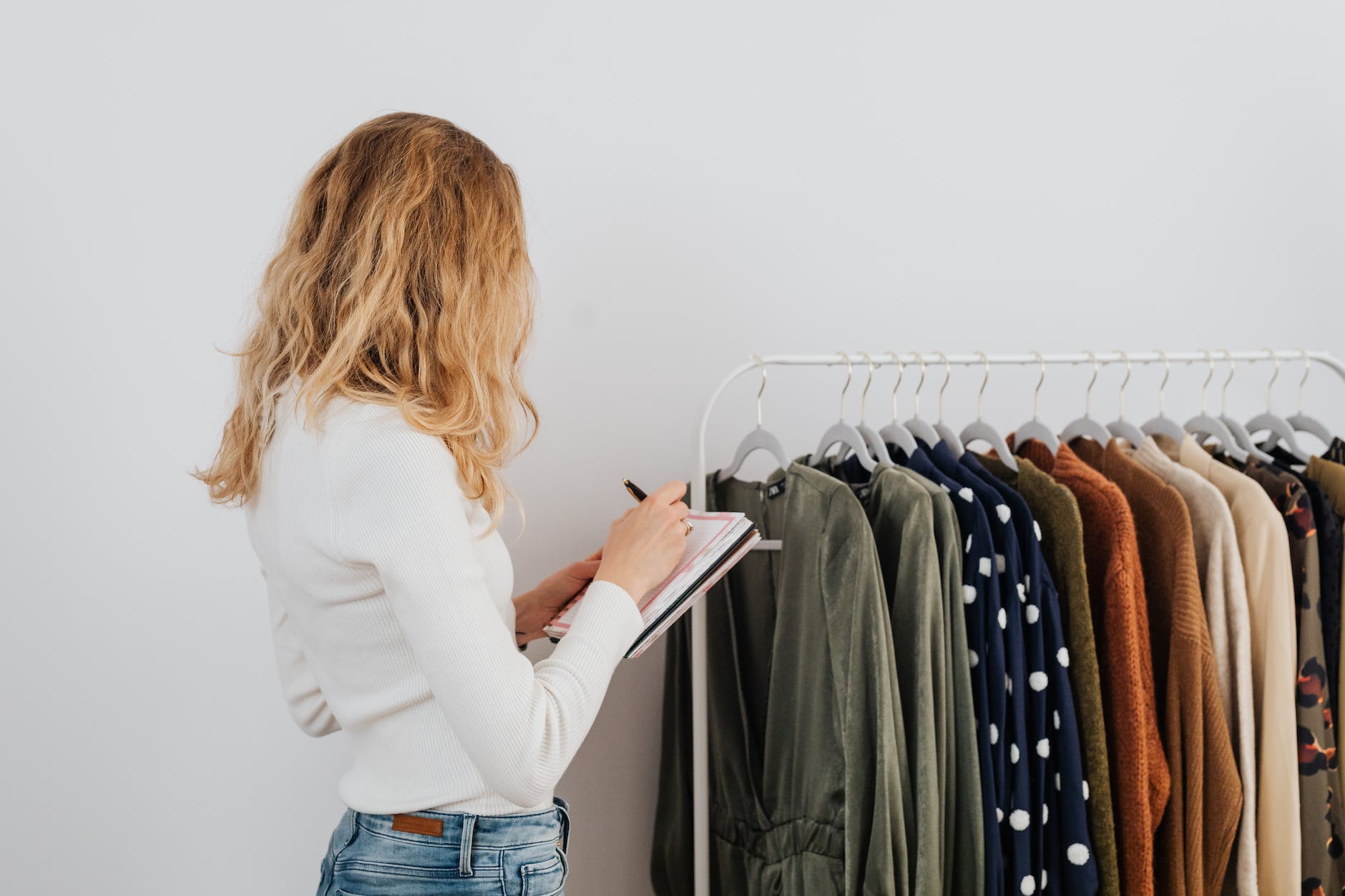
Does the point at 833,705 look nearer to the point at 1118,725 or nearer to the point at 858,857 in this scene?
the point at 858,857

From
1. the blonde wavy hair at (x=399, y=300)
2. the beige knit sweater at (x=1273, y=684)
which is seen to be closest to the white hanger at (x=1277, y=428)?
the beige knit sweater at (x=1273, y=684)

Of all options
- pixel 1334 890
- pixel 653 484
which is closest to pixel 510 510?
pixel 653 484

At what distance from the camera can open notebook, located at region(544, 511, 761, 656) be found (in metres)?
1.16

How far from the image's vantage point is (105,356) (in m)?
1.62

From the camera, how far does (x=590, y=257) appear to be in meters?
1.80

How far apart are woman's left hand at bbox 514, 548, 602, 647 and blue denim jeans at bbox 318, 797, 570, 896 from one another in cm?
37

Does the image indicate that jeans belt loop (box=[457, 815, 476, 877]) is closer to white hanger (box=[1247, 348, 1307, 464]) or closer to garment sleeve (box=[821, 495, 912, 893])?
garment sleeve (box=[821, 495, 912, 893])

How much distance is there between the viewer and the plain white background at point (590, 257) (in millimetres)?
1609

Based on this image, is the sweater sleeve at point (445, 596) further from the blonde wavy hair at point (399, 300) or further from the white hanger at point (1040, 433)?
the white hanger at point (1040, 433)

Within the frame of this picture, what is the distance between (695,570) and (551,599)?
1.07 ft

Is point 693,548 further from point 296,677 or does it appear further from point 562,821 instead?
point 296,677

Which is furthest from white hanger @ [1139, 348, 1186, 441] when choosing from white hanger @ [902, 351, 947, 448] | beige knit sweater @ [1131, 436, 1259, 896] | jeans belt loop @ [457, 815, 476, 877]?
jeans belt loop @ [457, 815, 476, 877]

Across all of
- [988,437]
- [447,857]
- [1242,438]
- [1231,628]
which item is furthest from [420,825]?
[1242,438]

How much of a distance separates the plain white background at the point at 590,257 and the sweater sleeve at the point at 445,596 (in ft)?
2.71
